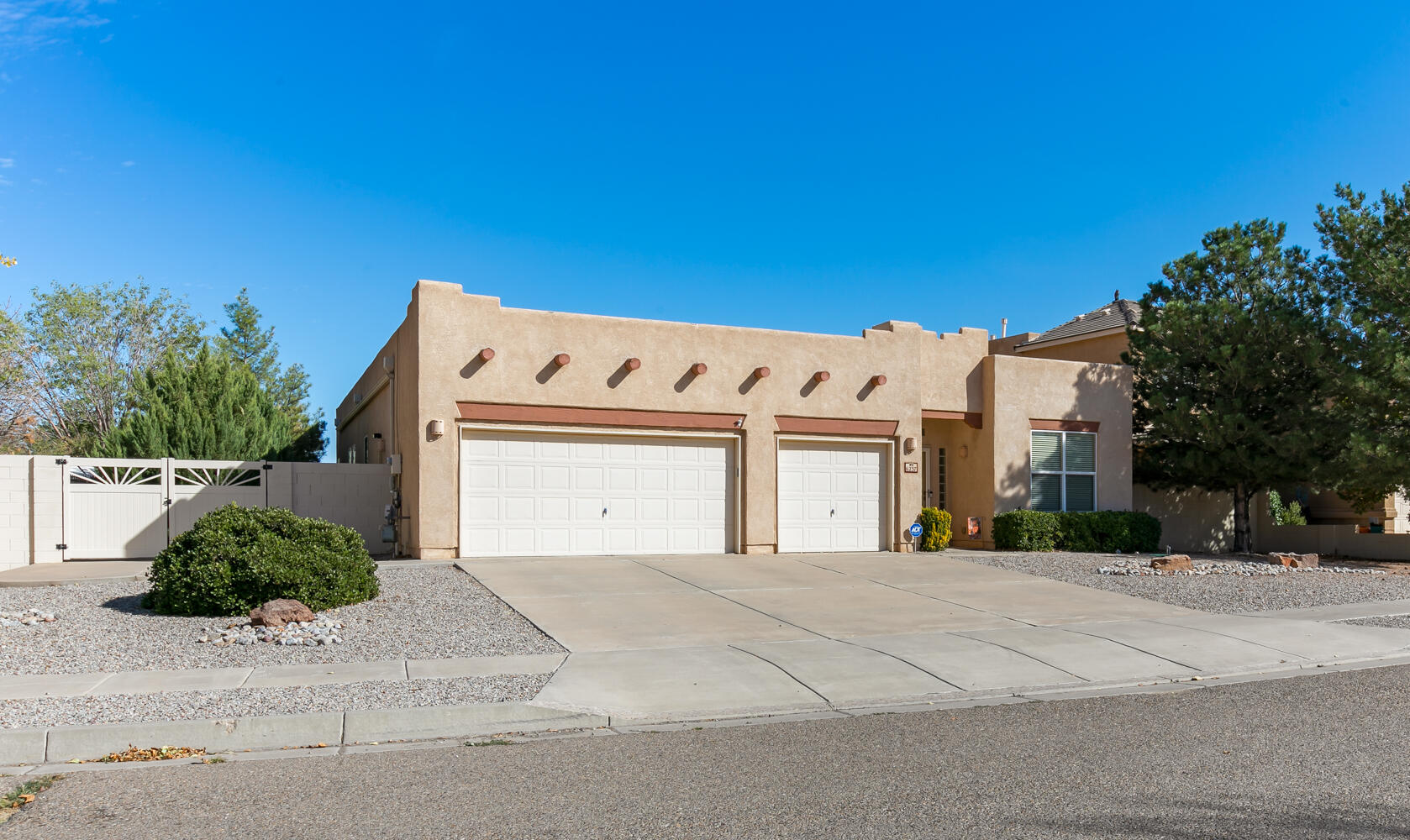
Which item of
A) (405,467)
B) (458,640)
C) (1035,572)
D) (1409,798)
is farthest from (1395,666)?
(405,467)

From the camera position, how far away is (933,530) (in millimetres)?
20172

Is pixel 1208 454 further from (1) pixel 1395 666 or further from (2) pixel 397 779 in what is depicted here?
(2) pixel 397 779

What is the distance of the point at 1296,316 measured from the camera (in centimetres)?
2112

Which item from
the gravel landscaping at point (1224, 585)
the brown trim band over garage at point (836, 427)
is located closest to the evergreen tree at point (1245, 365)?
the gravel landscaping at point (1224, 585)

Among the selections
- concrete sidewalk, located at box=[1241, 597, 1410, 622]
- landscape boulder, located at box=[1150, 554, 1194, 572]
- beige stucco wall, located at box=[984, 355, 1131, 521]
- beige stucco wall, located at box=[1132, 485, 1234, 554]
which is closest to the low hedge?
beige stucco wall, located at box=[984, 355, 1131, 521]

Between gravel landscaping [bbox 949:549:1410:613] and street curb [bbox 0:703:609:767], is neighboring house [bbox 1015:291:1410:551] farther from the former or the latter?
street curb [bbox 0:703:609:767]

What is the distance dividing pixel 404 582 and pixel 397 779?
8003 millimetres

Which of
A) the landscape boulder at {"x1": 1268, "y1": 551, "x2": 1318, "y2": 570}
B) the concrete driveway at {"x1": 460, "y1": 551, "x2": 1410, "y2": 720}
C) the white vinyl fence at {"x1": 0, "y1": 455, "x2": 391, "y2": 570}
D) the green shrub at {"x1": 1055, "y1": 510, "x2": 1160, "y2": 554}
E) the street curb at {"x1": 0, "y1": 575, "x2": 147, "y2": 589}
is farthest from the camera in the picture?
the green shrub at {"x1": 1055, "y1": 510, "x2": 1160, "y2": 554}

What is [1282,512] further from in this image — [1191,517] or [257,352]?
[257,352]

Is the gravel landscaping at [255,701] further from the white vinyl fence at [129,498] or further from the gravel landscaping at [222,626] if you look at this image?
the white vinyl fence at [129,498]

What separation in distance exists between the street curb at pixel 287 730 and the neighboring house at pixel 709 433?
9.38 meters

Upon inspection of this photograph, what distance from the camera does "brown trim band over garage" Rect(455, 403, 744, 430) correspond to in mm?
16797

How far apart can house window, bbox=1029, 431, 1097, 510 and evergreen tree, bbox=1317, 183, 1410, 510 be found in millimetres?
4684

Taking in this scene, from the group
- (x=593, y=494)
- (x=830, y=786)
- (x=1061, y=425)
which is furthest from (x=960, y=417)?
(x=830, y=786)
